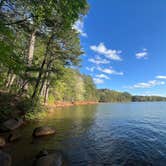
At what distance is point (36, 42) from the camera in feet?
79.0

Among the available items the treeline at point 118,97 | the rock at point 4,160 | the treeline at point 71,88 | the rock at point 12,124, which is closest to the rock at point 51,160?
the rock at point 4,160

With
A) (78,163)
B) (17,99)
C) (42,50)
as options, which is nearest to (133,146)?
(78,163)

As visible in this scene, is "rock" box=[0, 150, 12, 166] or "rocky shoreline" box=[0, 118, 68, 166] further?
"rocky shoreline" box=[0, 118, 68, 166]

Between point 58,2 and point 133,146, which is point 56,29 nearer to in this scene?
point 58,2

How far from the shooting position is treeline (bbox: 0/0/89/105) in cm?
656

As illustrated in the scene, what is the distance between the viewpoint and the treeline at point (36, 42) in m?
6.56

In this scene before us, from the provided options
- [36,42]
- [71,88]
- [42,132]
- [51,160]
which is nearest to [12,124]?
[42,132]

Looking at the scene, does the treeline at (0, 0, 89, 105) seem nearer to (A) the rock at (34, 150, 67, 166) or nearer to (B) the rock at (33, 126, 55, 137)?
(B) the rock at (33, 126, 55, 137)

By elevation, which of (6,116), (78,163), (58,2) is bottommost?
(78,163)

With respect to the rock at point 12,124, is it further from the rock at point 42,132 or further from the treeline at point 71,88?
the treeline at point 71,88

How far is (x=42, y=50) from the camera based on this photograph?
23234 mm

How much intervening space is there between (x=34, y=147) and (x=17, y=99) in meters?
8.94

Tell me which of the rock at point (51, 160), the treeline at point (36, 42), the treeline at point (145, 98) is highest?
the treeline at point (145, 98)

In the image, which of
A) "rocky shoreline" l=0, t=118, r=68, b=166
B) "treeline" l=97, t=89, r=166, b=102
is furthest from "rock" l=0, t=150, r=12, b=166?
"treeline" l=97, t=89, r=166, b=102
